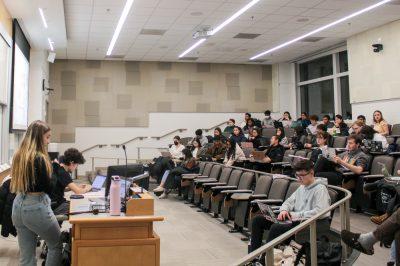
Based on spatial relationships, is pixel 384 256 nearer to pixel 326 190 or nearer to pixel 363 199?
pixel 326 190

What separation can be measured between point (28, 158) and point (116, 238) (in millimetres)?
912

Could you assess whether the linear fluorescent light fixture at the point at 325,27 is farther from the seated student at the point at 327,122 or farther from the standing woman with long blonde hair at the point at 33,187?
the standing woman with long blonde hair at the point at 33,187

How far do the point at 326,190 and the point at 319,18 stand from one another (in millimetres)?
6452

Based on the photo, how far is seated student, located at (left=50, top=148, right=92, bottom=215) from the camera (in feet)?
13.4

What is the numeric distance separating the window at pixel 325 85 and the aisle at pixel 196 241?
23.3 feet

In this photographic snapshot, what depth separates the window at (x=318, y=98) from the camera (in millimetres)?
13195

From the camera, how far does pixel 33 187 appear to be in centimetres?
299

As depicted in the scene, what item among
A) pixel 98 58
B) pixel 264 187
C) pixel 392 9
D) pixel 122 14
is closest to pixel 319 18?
pixel 392 9

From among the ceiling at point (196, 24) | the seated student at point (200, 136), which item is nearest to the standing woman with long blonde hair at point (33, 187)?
the ceiling at point (196, 24)

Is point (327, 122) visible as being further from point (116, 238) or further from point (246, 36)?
point (116, 238)

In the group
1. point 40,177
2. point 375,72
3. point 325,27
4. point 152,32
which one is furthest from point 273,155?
point 40,177

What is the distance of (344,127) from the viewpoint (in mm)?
9789

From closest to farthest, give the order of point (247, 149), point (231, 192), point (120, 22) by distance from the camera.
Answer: point (231, 192) < point (247, 149) < point (120, 22)

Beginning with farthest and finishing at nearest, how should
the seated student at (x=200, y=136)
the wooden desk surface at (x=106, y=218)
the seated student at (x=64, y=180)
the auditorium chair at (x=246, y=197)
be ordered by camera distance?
1. the seated student at (x=200, y=136)
2. the auditorium chair at (x=246, y=197)
3. the seated student at (x=64, y=180)
4. the wooden desk surface at (x=106, y=218)
